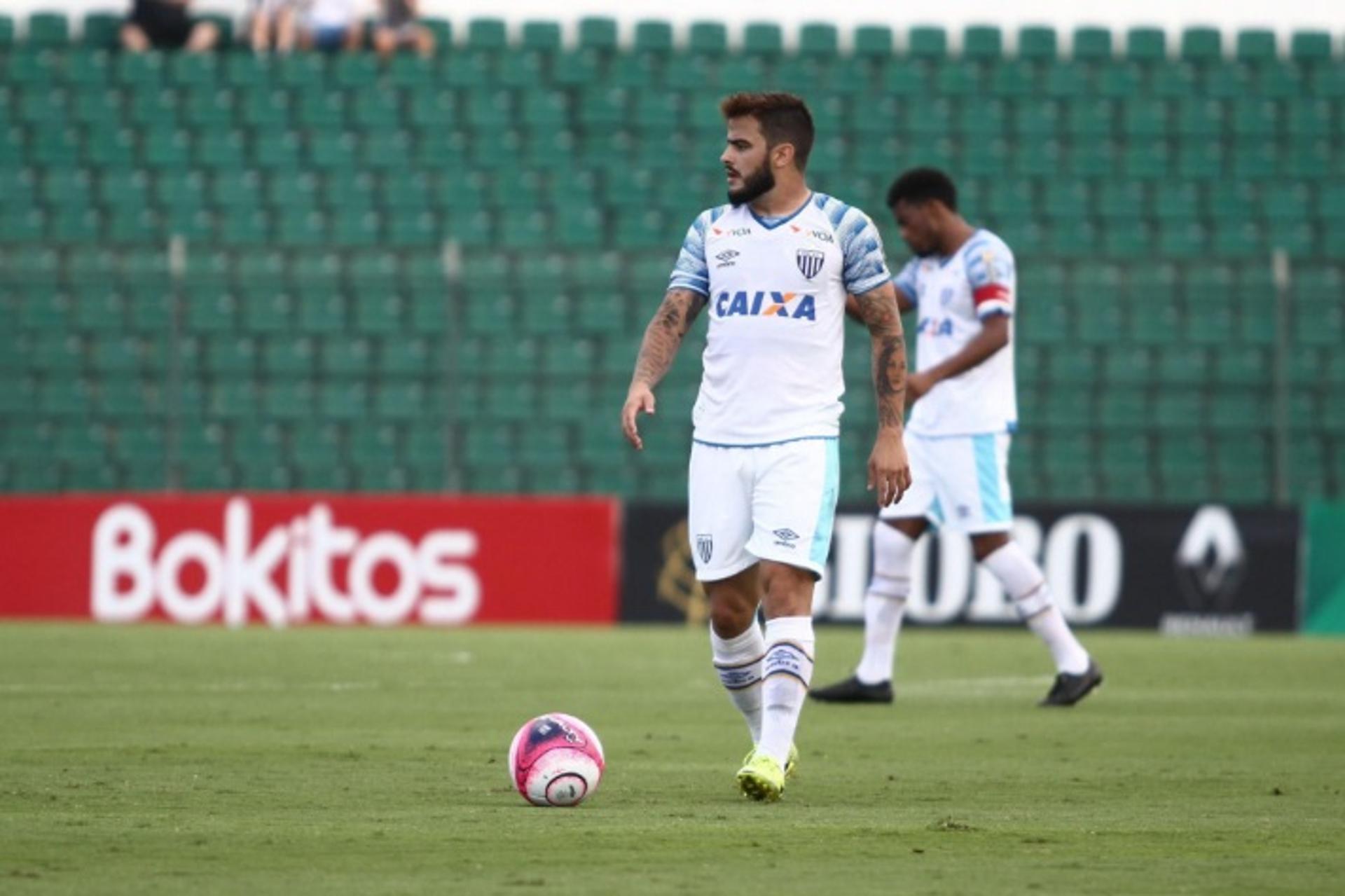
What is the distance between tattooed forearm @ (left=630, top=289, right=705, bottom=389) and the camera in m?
8.41

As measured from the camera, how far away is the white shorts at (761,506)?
816cm

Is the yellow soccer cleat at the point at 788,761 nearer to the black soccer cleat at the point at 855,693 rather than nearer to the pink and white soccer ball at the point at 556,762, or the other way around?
the pink and white soccer ball at the point at 556,762

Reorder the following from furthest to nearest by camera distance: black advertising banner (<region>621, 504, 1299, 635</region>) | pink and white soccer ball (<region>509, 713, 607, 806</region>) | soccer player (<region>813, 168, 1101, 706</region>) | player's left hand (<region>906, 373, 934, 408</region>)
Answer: black advertising banner (<region>621, 504, 1299, 635</region>) → soccer player (<region>813, 168, 1101, 706</region>) → player's left hand (<region>906, 373, 934, 408</region>) → pink and white soccer ball (<region>509, 713, 607, 806</region>)

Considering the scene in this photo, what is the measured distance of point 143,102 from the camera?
24922 mm

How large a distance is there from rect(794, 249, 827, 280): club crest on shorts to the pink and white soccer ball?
1673 millimetres

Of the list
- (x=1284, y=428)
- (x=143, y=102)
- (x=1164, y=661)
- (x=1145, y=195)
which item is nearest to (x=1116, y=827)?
(x=1164, y=661)

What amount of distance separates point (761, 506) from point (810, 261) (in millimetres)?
819

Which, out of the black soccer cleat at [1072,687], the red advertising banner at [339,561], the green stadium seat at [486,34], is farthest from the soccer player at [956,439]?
the green stadium seat at [486,34]

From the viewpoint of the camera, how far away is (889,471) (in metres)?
8.25

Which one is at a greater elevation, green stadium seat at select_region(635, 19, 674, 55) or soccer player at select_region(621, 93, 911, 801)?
green stadium seat at select_region(635, 19, 674, 55)

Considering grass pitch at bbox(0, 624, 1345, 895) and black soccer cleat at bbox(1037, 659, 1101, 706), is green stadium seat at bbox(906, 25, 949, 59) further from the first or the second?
black soccer cleat at bbox(1037, 659, 1101, 706)

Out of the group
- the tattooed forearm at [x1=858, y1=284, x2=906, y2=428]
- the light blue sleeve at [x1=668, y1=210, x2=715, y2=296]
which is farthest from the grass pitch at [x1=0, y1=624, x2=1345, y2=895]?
the light blue sleeve at [x1=668, y1=210, x2=715, y2=296]

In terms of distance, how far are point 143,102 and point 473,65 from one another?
3.26m

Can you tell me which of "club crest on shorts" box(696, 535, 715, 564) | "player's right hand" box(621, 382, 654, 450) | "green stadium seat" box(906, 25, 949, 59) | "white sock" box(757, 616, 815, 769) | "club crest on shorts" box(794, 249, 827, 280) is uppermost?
"green stadium seat" box(906, 25, 949, 59)
